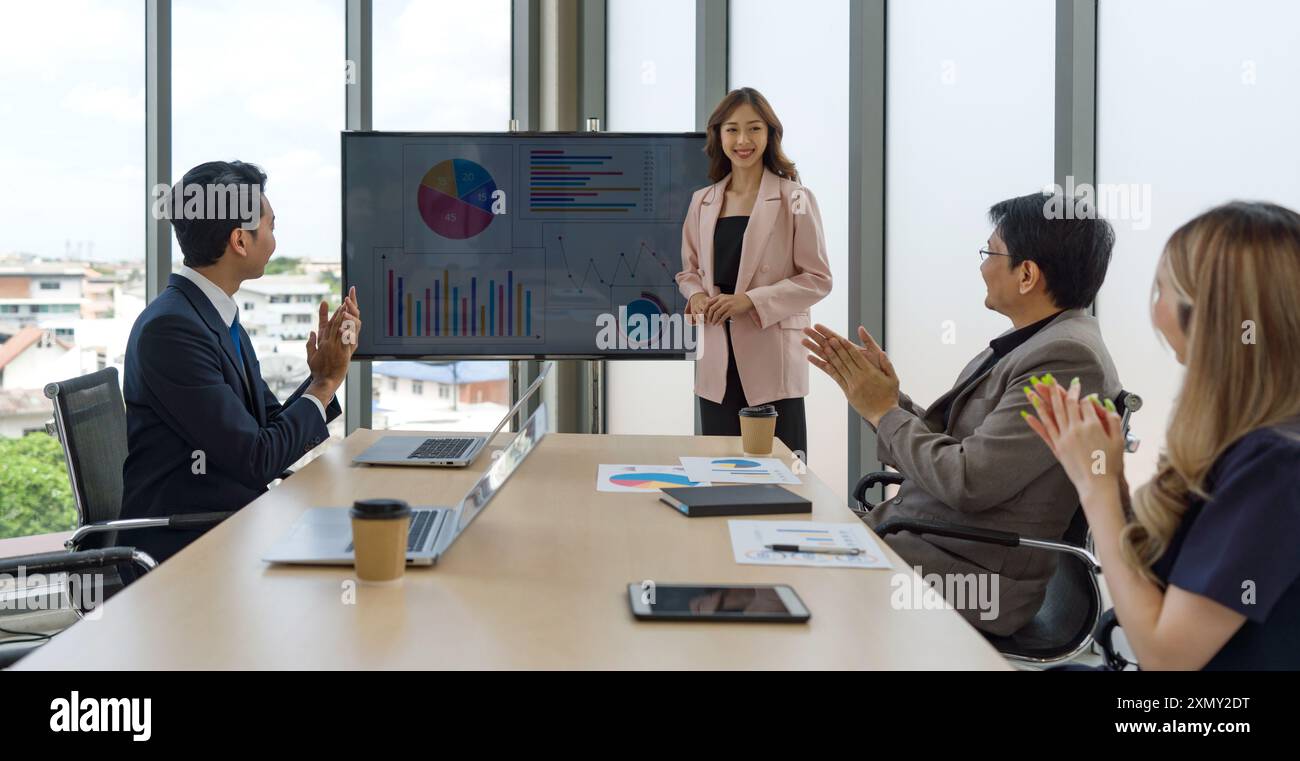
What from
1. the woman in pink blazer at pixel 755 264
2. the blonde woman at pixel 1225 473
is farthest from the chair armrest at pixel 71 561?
the woman in pink blazer at pixel 755 264

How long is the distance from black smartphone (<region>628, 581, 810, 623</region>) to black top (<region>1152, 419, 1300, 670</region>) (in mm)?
460

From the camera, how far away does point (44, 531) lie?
4340 mm

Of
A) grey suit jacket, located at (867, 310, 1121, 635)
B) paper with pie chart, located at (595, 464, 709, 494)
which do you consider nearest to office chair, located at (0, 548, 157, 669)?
paper with pie chart, located at (595, 464, 709, 494)

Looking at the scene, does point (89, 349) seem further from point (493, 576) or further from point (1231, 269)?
point (1231, 269)

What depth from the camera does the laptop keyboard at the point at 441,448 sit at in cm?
237

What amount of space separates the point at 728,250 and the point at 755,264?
0.11 metres

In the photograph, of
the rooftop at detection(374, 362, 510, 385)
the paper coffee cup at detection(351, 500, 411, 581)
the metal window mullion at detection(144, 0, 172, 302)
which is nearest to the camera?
the paper coffee cup at detection(351, 500, 411, 581)

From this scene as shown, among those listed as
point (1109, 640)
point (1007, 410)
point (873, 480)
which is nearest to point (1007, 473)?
point (1007, 410)

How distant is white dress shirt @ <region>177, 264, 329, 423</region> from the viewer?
8.05 feet

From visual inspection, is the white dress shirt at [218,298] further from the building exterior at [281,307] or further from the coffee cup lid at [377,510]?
the building exterior at [281,307]

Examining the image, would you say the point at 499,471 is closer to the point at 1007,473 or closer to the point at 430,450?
the point at 430,450

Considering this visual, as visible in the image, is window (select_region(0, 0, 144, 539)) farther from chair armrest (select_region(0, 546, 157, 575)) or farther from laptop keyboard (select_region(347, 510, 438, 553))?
laptop keyboard (select_region(347, 510, 438, 553))
